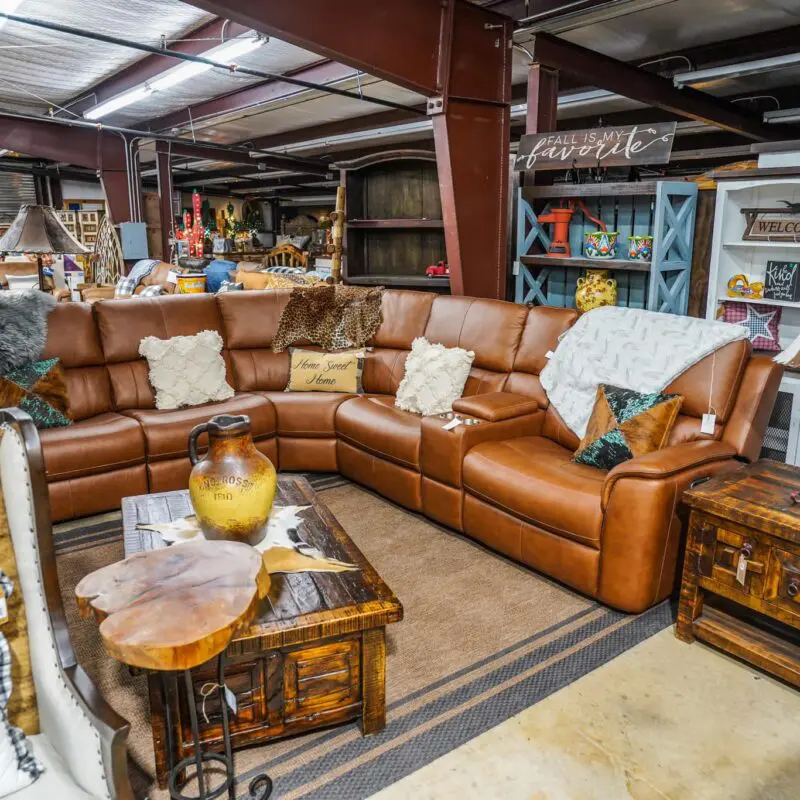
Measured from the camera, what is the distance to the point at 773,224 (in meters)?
3.55

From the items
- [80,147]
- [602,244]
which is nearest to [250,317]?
[602,244]

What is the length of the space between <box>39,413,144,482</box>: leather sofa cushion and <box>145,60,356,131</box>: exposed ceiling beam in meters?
3.41

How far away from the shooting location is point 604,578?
258 cm

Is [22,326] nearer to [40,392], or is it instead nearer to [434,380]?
[40,392]

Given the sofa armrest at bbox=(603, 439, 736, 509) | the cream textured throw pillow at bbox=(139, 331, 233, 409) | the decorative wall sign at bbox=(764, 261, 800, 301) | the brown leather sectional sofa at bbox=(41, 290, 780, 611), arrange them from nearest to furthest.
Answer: the sofa armrest at bbox=(603, 439, 736, 509)
the brown leather sectional sofa at bbox=(41, 290, 780, 611)
the decorative wall sign at bbox=(764, 261, 800, 301)
the cream textured throw pillow at bbox=(139, 331, 233, 409)

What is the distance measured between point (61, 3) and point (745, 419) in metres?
4.85

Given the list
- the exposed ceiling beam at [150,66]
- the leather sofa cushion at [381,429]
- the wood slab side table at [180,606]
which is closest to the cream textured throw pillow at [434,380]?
the leather sofa cushion at [381,429]

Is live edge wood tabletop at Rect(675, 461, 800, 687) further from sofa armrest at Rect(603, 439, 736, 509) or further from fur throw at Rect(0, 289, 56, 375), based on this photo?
fur throw at Rect(0, 289, 56, 375)

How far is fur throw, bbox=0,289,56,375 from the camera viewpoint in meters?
3.44

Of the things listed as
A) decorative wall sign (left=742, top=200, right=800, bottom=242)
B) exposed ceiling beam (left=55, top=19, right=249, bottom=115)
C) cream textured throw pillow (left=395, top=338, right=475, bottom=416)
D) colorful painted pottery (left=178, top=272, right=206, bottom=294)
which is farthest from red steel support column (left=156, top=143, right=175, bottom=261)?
decorative wall sign (left=742, top=200, right=800, bottom=242)

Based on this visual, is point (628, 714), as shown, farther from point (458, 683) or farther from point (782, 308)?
point (782, 308)

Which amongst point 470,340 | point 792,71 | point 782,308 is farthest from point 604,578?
point 792,71

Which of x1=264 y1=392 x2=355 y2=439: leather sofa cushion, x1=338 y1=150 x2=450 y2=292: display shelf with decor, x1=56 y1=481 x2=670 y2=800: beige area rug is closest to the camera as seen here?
x1=56 y1=481 x2=670 y2=800: beige area rug

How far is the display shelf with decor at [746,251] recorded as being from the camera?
356 centimetres
